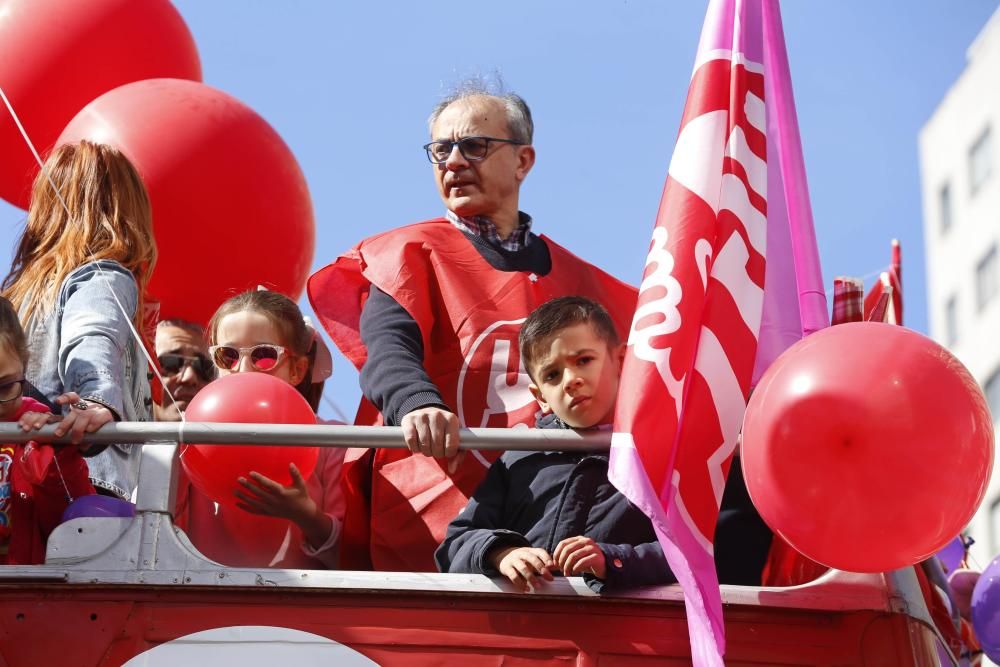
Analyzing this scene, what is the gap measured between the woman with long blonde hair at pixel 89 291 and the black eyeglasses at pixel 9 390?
0.14 metres

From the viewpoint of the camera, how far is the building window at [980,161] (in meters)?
40.8

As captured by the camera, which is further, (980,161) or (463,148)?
(980,161)

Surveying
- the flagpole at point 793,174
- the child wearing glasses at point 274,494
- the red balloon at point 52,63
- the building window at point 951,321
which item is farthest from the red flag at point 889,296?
the building window at point 951,321

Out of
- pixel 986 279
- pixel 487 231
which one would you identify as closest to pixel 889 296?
pixel 487 231

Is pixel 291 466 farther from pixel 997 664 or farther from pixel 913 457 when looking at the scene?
pixel 997 664

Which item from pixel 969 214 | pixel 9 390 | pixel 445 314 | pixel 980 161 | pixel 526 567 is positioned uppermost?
pixel 445 314

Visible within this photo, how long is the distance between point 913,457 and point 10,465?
2.51m

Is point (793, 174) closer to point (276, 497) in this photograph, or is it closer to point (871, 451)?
point (871, 451)

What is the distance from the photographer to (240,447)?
4.62 meters

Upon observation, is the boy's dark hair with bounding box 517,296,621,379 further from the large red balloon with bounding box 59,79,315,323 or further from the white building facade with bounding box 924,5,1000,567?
the white building facade with bounding box 924,5,1000,567

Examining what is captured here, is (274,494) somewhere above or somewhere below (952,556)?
above

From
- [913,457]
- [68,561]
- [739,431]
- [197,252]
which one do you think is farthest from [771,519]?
[197,252]

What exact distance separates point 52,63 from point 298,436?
11.3 ft

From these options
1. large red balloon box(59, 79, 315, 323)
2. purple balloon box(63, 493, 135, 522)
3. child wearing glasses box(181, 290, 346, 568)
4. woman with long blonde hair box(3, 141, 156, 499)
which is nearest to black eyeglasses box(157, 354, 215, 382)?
large red balloon box(59, 79, 315, 323)
